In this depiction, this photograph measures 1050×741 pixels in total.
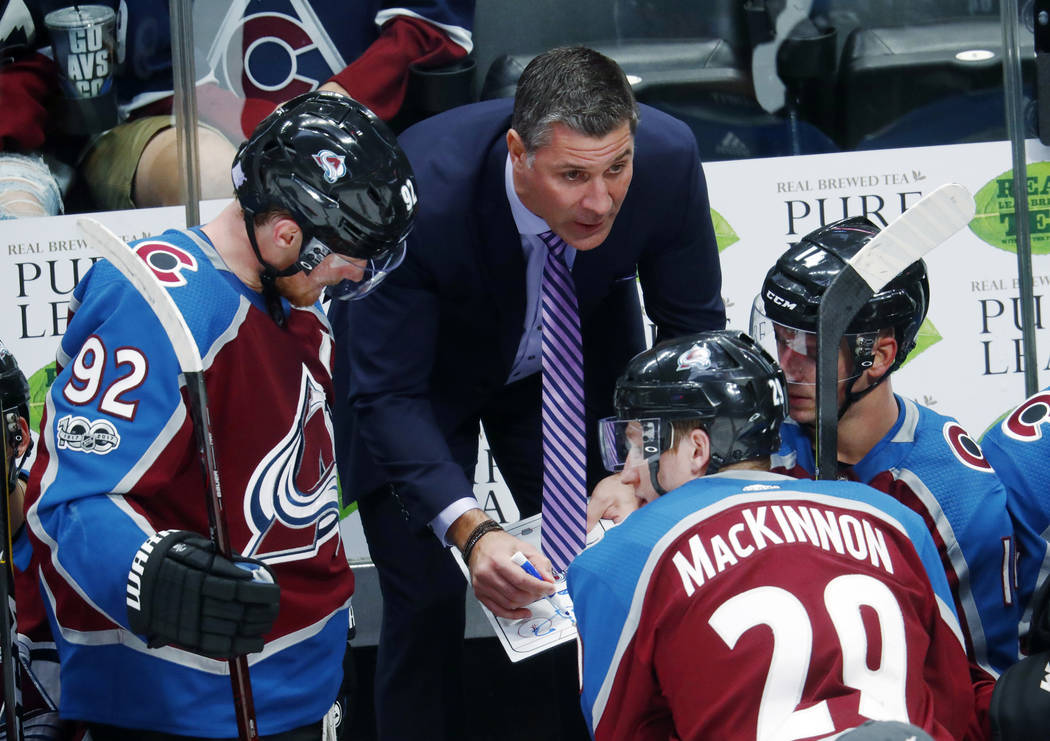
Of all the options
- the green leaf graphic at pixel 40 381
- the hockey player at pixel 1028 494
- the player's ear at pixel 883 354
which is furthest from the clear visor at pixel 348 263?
the green leaf graphic at pixel 40 381

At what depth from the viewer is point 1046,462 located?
2.26m

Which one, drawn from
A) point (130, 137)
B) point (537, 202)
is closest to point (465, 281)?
point (537, 202)

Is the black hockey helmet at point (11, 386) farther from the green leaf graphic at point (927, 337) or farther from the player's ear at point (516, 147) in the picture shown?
the green leaf graphic at point (927, 337)

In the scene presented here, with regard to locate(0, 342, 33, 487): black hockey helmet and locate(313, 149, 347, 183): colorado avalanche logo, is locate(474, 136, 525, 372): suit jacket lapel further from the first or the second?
locate(0, 342, 33, 487): black hockey helmet

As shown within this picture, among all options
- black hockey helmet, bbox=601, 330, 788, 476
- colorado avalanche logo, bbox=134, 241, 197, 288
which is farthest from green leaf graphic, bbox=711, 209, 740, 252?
colorado avalanche logo, bbox=134, 241, 197, 288

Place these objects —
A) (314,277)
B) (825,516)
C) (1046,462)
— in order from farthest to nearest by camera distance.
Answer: (1046,462)
(314,277)
(825,516)

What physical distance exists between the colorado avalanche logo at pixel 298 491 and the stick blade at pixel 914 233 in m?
0.87

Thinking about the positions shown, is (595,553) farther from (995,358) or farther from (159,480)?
(995,358)

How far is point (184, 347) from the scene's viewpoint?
1758 mm

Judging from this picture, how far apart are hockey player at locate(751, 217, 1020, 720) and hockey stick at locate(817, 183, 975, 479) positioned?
0.06 meters

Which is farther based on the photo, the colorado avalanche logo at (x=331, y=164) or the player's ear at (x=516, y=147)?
the player's ear at (x=516, y=147)

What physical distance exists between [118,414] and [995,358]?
244 cm

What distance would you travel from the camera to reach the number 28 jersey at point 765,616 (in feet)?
5.37

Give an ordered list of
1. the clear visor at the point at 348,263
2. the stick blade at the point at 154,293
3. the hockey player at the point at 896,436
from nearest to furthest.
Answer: the stick blade at the point at 154,293, the clear visor at the point at 348,263, the hockey player at the point at 896,436
